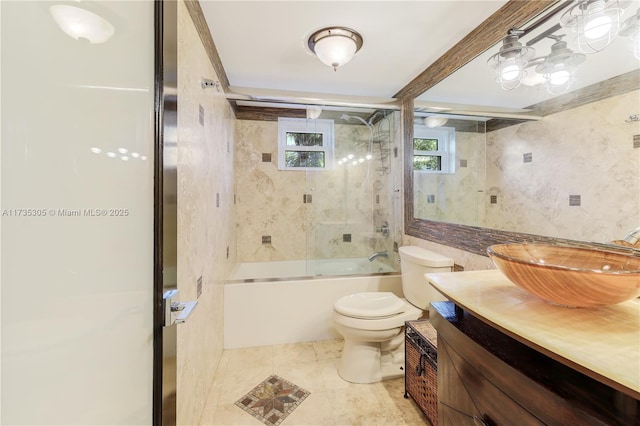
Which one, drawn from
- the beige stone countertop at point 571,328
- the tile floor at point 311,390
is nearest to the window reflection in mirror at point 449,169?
the beige stone countertop at point 571,328

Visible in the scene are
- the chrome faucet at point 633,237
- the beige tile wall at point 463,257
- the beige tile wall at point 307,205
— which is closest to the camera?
the chrome faucet at point 633,237

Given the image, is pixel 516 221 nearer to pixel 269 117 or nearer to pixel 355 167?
pixel 355 167

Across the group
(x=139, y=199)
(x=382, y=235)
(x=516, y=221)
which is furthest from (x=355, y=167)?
(x=139, y=199)

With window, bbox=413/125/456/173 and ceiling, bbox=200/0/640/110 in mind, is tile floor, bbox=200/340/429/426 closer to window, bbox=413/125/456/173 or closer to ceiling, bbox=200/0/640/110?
window, bbox=413/125/456/173

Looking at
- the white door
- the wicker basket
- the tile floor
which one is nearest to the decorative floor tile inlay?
the tile floor

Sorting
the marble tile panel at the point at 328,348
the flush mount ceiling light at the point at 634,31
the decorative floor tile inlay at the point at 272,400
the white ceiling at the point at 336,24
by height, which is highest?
the white ceiling at the point at 336,24

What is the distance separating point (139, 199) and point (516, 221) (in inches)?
65.3

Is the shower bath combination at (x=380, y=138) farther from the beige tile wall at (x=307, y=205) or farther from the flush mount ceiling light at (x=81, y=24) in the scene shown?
the flush mount ceiling light at (x=81, y=24)

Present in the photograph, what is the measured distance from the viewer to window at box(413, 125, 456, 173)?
192 cm

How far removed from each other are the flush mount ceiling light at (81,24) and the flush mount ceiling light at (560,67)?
1.65 meters

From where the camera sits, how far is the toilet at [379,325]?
1656mm

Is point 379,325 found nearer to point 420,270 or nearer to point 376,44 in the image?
point 420,270

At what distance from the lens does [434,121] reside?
2.05m

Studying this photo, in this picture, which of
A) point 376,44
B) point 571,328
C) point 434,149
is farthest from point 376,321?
point 376,44
